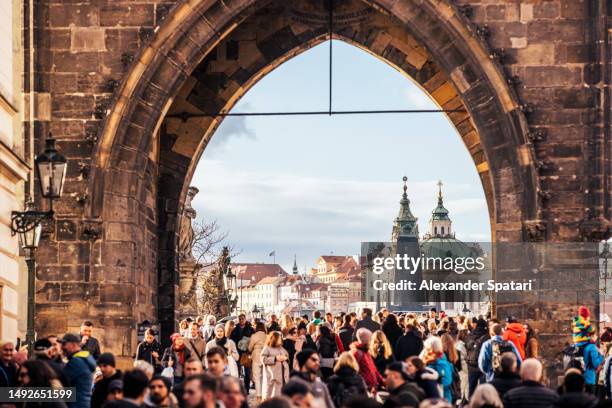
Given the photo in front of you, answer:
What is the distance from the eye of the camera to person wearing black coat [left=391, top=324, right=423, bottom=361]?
24.1 m

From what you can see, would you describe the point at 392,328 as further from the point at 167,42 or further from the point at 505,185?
the point at 167,42

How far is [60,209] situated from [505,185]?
7.53 metres

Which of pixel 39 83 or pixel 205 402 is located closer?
pixel 205 402

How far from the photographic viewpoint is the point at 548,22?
2906cm

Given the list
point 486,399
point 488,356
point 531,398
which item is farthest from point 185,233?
point 486,399

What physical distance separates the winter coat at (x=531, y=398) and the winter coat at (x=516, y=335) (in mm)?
9259

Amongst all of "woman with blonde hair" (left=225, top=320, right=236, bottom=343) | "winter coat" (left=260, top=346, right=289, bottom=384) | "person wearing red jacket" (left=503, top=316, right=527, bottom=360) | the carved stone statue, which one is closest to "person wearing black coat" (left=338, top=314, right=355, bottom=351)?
"winter coat" (left=260, top=346, right=289, bottom=384)

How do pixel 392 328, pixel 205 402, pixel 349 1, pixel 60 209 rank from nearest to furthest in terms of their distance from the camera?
pixel 205 402, pixel 392 328, pixel 60 209, pixel 349 1

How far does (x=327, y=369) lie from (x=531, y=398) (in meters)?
10.7

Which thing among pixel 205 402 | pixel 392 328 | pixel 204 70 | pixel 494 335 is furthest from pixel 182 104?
pixel 205 402

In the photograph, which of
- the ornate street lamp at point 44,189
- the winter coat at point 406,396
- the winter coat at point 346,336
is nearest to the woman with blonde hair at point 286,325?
the winter coat at point 346,336

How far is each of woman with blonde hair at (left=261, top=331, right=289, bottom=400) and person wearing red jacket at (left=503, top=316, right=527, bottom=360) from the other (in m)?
3.23

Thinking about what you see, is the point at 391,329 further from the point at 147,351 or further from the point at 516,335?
the point at 147,351

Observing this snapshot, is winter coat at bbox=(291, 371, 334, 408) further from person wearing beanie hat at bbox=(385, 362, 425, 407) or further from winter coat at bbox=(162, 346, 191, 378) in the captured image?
winter coat at bbox=(162, 346, 191, 378)
